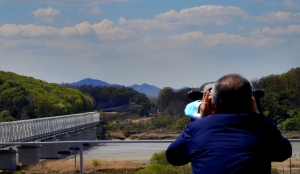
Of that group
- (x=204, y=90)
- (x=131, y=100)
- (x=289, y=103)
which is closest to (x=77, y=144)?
(x=204, y=90)

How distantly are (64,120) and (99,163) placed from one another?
3868 cm

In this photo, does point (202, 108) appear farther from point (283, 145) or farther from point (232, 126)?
point (283, 145)

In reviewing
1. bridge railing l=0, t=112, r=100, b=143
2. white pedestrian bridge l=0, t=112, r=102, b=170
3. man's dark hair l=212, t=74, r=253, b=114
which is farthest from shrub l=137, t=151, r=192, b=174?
bridge railing l=0, t=112, r=100, b=143

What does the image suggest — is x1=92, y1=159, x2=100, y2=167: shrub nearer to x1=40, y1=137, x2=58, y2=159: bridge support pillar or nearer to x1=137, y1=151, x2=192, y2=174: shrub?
x1=137, y1=151, x2=192, y2=174: shrub

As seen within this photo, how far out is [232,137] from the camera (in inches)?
105

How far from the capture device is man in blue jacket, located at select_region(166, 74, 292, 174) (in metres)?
2.60

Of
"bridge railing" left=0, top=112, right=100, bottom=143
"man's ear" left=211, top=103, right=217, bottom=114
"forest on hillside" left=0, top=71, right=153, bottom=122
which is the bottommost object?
"bridge railing" left=0, top=112, right=100, bottom=143

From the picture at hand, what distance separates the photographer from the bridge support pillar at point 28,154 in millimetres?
8254

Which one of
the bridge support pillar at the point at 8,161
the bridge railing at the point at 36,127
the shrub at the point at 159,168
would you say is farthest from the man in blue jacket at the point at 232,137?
the bridge railing at the point at 36,127

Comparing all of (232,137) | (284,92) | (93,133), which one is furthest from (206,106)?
(93,133)

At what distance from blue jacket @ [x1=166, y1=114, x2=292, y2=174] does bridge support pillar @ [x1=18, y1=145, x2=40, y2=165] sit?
534cm

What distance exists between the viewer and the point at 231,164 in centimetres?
257

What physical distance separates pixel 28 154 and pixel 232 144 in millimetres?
7290

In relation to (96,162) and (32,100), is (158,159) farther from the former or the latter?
(32,100)
